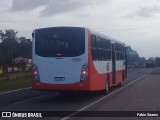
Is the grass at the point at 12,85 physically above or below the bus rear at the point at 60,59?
below

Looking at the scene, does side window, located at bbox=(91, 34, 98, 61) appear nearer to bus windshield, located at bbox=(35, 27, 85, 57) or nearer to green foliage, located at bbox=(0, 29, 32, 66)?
bus windshield, located at bbox=(35, 27, 85, 57)

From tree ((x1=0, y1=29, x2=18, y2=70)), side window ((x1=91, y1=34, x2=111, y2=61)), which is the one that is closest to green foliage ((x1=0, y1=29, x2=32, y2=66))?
tree ((x1=0, y1=29, x2=18, y2=70))

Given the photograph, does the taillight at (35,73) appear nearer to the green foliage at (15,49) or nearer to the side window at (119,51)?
the side window at (119,51)

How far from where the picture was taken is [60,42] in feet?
64.4

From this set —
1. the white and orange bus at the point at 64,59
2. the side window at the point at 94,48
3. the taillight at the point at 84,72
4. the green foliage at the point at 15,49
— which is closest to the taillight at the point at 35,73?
the white and orange bus at the point at 64,59

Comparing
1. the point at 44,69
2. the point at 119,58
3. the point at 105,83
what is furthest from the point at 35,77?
the point at 119,58

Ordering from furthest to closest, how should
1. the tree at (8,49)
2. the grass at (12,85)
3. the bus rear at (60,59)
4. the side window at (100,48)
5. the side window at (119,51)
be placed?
the tree at (8,49) → the grass at (12,85) → the side window at (119,51) → the side window at (100,48) → the bus rear at (60,59)

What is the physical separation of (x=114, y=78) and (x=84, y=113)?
12.0 metres

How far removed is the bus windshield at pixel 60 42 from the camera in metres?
19.4

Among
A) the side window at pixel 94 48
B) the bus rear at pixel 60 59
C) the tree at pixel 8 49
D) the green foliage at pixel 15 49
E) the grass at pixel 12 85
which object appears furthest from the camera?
the green foliage at pixel 15 49

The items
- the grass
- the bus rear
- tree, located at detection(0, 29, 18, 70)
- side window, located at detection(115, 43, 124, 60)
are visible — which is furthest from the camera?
tree, located at detection(0, 29, 18, 70)

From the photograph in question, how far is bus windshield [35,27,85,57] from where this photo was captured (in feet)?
63.8

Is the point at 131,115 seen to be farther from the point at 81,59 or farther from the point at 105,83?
the point at 105,83

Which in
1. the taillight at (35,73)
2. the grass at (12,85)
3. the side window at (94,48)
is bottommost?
the grass at (12,85)
